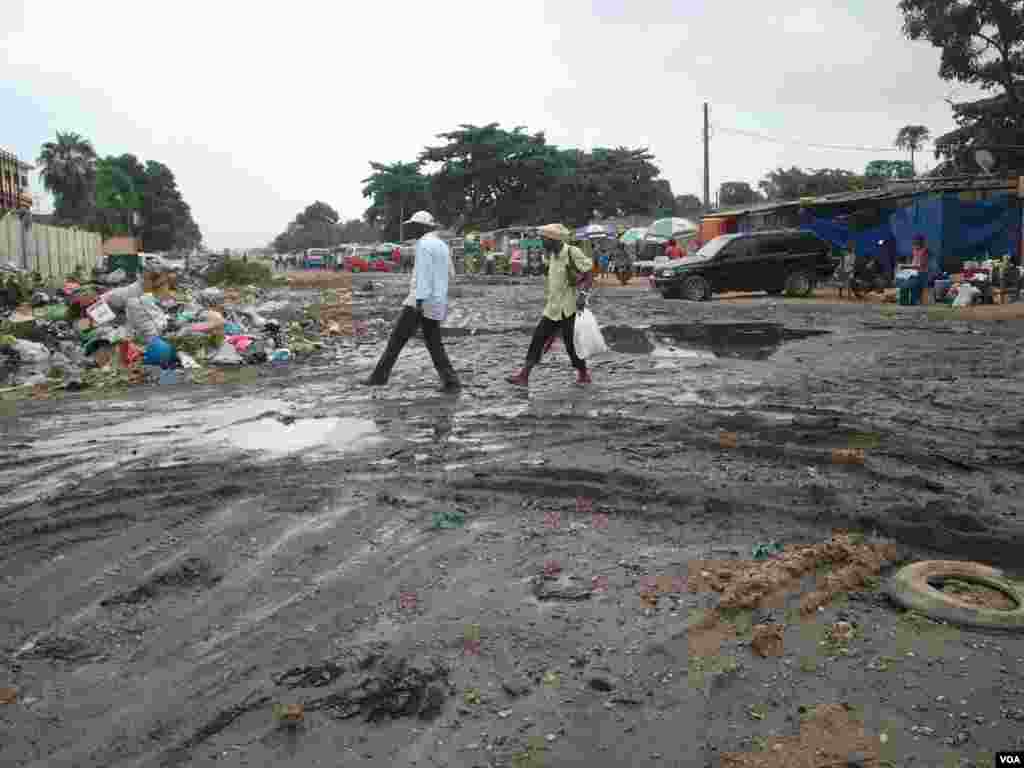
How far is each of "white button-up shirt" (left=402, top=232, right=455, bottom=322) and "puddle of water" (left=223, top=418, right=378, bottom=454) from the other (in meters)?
1.88

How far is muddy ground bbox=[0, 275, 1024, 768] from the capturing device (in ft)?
8.50

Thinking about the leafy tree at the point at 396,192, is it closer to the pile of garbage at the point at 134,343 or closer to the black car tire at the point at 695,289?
the black car tire at the point at 695,289

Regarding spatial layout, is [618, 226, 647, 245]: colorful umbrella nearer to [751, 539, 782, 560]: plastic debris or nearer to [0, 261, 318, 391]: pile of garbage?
[0, 261, 318, 391]: pile of garbage

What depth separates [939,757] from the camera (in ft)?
7.88

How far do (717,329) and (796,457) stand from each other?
9.33 m

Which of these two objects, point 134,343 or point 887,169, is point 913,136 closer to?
point 887,169

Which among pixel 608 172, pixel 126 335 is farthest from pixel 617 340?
pixel 608 172

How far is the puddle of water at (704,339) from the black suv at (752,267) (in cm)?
699

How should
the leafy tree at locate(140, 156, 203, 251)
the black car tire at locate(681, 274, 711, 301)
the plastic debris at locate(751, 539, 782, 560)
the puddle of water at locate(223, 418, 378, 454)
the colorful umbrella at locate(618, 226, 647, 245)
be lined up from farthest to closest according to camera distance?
1. the leafy tree at locate(140, 156, 203, 251)
2. the colorful umbrella at locate(618, 226, 647, 245)
3. the black car tire at locate(681, 274, 711, 301)
4. the puddle of water at locate(223, 418, 378, 454)
5. the plastic debris at locate(751, 539, 782, 560)

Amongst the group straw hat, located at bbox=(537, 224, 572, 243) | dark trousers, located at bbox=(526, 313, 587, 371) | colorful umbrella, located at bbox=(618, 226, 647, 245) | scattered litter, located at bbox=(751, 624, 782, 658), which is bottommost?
scattered litter, located at bbox=(751, 624, 782, 658)

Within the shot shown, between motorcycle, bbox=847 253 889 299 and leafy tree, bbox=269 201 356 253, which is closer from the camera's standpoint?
motorcycle, bbox=847 253 889 299

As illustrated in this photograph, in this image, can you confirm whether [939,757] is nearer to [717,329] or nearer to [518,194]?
[717,329]

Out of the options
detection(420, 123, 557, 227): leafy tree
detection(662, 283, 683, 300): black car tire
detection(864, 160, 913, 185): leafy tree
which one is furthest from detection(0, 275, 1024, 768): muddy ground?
detection(420, 123, 557, 227): leafy tree

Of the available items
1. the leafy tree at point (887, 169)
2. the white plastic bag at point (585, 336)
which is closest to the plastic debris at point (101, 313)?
the white plastic bag at point (585, 336)
